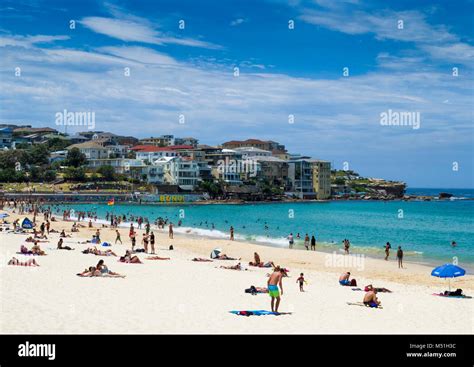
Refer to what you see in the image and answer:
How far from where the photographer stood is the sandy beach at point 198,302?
11.4 meters

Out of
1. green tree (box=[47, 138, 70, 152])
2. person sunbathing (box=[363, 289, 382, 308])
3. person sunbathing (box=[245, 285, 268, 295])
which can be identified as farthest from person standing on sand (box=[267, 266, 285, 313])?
green tree (box=[47, 138, 70, 152])

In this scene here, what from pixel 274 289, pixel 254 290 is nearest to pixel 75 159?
pixel 254 290

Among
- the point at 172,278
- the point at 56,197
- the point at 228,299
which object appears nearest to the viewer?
the point at 228,299

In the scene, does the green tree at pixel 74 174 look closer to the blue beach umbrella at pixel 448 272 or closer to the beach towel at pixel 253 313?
the blue beach umbrella at pixel 448 272

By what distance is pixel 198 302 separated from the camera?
46.4 ft

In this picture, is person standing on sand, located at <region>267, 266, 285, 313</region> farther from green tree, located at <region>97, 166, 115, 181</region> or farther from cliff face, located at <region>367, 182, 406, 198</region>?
cliff face, located at <region>367, 182, 406, 198</region>

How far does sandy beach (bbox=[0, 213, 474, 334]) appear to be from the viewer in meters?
11.4

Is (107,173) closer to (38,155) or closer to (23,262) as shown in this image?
(38,155)

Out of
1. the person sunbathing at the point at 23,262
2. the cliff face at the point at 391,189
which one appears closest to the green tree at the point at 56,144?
the cliff face at the point at 391,189

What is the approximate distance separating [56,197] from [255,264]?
79.1 meters

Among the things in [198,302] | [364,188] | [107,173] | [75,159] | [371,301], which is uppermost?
[75,159]

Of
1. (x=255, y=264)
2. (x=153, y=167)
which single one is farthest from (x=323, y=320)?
(x=153, y=167)
